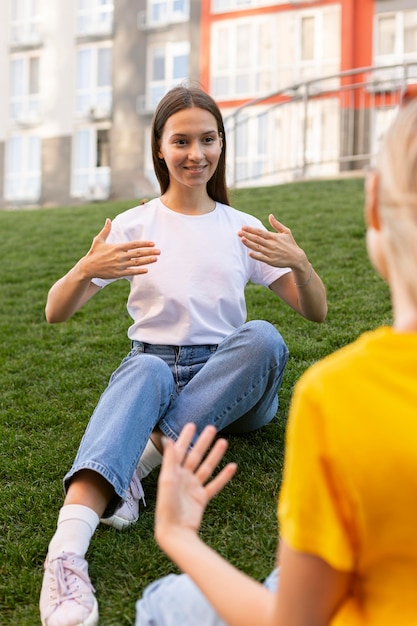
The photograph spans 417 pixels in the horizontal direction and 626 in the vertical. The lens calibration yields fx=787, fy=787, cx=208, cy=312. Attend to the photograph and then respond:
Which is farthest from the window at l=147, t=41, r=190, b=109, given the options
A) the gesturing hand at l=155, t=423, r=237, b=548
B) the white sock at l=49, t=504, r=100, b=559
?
the gesturing hand at l=155, t=423, r=237, b=548

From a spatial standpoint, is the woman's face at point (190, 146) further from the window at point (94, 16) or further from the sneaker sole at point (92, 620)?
the window at point (94, 16)

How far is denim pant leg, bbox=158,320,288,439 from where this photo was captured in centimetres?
232

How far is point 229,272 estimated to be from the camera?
2.57 metres

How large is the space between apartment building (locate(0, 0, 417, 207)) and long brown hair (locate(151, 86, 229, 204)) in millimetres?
13675

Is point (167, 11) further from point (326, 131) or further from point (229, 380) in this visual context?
point (229, 380)

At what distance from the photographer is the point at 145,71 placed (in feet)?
72.2

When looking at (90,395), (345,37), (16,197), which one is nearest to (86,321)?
(90,395)

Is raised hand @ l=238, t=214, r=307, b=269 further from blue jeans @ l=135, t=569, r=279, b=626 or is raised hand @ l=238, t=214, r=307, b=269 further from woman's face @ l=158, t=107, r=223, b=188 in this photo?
blue jeans @ l=135, t=569, r=279, b=626

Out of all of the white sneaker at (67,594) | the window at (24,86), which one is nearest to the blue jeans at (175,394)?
the white sneaker at (67,594)

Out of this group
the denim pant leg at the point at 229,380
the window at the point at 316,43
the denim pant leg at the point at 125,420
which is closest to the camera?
the denim pant leg at the point at 125,420

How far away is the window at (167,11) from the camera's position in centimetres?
2127

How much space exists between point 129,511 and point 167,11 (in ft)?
70.3

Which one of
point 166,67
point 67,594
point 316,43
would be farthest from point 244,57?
point 67,594

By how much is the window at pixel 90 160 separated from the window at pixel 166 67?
76.3 inches
